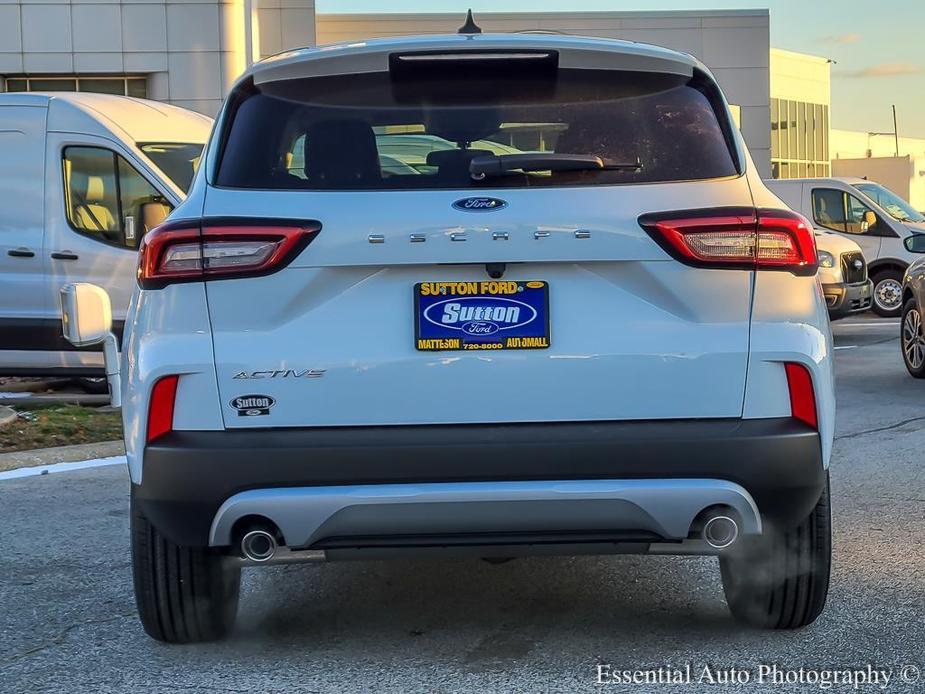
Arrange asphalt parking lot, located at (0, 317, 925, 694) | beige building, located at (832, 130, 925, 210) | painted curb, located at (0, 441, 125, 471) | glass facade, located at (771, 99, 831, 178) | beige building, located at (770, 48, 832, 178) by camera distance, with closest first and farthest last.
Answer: asphalt parking lot, located at (0, 317, 925, 694), painted curb, located at (0, 441, 125, 471), glass facade, located at (771, 99, 831, 178), beige building, located at (770, 48, 832, 178), beige building, located at (832, 130, 925, 210)

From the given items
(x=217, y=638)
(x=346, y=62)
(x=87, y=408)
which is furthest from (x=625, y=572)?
(x=87, y=408)

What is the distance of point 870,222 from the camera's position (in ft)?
59.4

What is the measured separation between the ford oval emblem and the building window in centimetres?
2276

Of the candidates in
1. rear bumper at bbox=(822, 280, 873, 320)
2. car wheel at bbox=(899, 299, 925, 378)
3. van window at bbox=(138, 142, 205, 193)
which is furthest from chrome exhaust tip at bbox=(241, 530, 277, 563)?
rear bumper at bbox=(822, 280, 873, 320)

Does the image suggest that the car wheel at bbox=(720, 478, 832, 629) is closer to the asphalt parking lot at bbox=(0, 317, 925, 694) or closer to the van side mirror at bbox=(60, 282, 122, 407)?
the asphalt parking lot at bbox=(0, 317, 925, 694)

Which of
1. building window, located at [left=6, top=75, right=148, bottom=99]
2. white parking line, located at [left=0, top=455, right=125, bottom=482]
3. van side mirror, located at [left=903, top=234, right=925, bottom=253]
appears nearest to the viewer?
white parking line, located at [left=0, top=455, right=125, bottom=482]

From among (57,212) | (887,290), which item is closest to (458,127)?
(57,212)

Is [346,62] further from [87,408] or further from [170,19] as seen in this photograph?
[170,19]

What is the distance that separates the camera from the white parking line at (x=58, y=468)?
24.0 feet

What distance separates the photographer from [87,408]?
31.1ft

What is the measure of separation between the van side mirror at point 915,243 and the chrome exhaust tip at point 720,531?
15480 mm

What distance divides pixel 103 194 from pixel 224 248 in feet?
22.3

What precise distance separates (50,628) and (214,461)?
4.36ft

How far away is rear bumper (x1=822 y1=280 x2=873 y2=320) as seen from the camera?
48.0 ft
